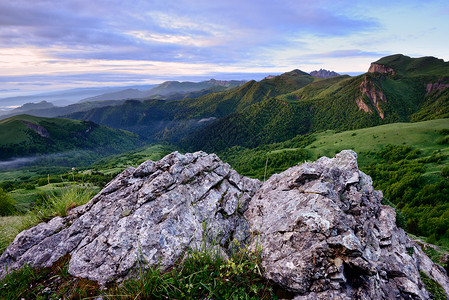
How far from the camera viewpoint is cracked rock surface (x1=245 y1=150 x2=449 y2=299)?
15.6ft

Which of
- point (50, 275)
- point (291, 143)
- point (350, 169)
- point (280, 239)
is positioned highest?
point (350, 169)

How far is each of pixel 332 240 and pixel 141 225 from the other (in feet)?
20.0

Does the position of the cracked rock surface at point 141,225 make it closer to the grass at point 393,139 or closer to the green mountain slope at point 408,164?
the green mountain slope at point 408,164

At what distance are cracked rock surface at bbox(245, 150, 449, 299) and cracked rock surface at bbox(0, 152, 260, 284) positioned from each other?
4.84ft

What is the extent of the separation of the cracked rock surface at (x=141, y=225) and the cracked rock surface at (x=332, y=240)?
1475mm

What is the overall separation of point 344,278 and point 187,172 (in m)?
6.62

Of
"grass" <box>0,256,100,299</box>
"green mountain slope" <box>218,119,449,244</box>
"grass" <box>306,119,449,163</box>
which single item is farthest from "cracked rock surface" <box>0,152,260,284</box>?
"grass" <box>306,119,449,163</box>

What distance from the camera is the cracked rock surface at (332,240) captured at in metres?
4.76

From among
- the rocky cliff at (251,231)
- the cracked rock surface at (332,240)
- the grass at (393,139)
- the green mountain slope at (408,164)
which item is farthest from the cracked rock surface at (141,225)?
the grass at (393,139)

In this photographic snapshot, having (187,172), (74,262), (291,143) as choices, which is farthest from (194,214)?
(291,143)

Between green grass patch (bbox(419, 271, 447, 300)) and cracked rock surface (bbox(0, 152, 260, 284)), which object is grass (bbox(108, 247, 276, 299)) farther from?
green grass patch (bbox(419, 271, 447, 300))

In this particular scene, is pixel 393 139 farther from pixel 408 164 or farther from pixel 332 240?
pixel 332 240

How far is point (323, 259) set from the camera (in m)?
4.99

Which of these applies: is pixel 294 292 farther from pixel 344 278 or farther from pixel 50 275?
pixel 50 275
